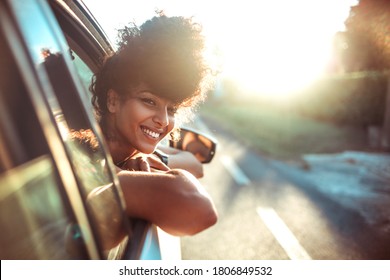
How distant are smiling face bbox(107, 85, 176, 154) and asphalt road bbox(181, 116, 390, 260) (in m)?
2.09

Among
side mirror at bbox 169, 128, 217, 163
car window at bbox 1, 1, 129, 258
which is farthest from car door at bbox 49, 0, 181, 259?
side mirror at bbox 169, 128, 217, 163

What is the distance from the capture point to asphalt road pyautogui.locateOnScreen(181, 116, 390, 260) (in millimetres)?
3684

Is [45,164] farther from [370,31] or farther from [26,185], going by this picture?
[370,31]

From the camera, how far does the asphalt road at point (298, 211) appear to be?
3684mm

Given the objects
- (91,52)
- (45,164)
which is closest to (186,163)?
(91,52)

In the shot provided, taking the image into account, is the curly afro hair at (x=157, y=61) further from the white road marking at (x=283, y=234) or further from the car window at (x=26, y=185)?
the white road marking at (x=283, y=234)

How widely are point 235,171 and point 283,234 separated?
3211 millimetres

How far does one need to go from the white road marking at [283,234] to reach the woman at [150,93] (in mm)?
2064

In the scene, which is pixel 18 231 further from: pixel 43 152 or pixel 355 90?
pixel 355 90

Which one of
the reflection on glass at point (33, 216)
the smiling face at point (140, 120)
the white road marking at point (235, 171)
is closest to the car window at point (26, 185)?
the reflection on glass at point (33, 216)
